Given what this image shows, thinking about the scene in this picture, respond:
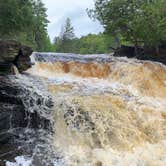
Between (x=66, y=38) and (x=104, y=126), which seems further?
(x=66, y=38)

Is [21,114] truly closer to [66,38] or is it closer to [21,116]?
[21,116]

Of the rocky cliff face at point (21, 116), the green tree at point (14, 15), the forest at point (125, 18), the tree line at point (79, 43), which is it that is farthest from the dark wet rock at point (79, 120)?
the tree line at point (79, 43)

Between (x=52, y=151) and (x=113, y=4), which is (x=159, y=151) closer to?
(x=52, y=151)

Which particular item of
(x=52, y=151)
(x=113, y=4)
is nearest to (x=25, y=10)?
(x=113, y=4)

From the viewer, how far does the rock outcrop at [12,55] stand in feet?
49.8

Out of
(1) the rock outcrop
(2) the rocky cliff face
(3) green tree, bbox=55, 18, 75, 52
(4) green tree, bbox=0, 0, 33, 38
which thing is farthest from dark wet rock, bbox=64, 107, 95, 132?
(3) green tree, bbox=55, 18, 75, 52

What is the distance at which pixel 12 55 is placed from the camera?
1545cm

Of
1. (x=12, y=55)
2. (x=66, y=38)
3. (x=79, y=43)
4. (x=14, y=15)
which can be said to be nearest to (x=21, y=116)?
(x=12, y=55)

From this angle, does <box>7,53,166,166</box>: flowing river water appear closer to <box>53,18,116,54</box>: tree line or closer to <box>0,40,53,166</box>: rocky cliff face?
<box>0,40,53,166</box>: rocky cliff face

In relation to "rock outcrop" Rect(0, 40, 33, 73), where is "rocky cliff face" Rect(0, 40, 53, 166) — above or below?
below

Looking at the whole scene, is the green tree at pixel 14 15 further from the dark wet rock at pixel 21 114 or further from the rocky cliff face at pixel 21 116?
the dark wet rock at pixel 21 114

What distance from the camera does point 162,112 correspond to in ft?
51.6

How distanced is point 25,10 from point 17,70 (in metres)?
15.7

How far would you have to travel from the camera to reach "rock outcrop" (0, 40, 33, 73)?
49.8ft
